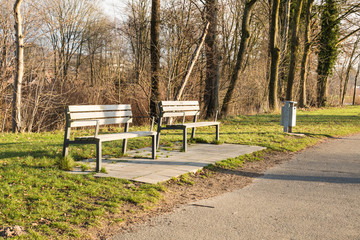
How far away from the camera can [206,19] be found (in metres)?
16.6

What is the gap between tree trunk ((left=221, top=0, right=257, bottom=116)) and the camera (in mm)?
19016

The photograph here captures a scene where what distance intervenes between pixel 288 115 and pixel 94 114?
26.0 ft

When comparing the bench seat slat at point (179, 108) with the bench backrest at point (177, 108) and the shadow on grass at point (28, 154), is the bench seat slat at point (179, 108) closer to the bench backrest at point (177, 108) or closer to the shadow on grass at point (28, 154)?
the bench backrest at point (177, 108)

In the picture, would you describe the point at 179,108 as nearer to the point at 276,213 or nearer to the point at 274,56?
the point at 276,213

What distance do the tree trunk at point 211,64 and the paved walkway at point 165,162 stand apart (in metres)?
8.64

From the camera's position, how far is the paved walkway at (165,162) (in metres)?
6.05

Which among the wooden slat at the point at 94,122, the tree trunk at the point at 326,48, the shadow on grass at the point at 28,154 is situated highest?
the tree trunk at the point at 326,48

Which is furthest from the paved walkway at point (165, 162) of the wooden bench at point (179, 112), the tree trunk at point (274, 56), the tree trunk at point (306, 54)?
the tree trunk at point (306, 54)

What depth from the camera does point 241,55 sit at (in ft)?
62.9

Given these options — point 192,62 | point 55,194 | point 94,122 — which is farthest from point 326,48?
point 55,194

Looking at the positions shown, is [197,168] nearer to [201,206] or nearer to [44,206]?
[201,206]

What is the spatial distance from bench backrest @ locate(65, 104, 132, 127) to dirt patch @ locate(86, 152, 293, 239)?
1.84 m

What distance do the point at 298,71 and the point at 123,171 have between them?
26885mm

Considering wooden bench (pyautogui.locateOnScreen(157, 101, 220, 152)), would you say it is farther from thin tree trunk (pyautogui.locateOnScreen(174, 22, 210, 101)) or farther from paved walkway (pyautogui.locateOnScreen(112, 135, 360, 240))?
thin tree trunk (pyautogui.locateOnScreen(174, 22, 210, 101))
